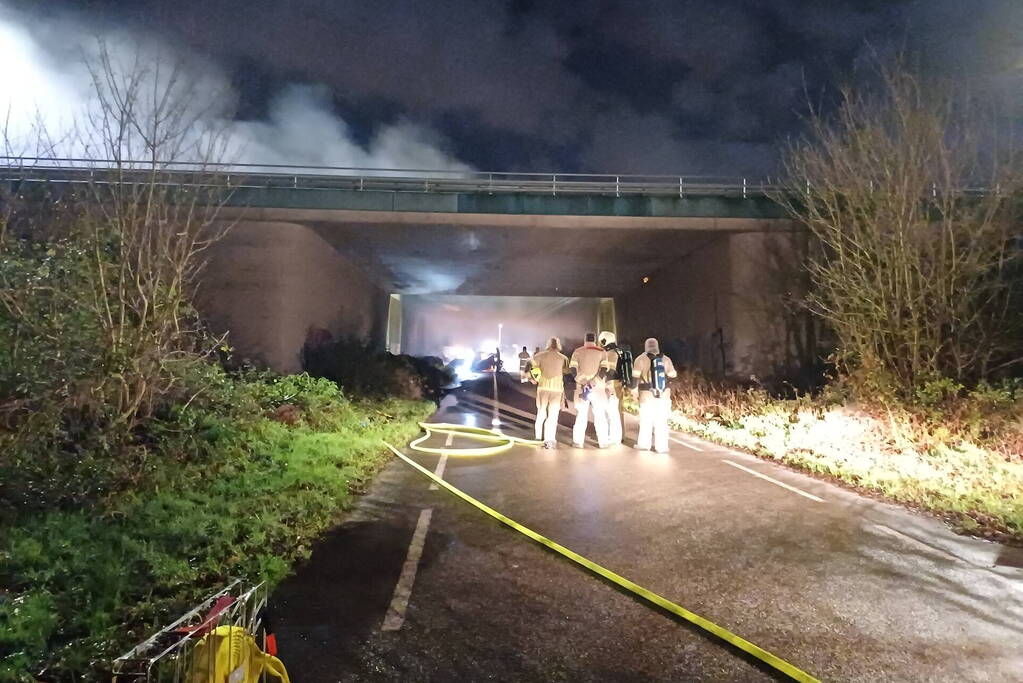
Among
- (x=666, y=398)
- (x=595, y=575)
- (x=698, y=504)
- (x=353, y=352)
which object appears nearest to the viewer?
(x=595, y=575)

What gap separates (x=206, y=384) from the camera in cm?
935

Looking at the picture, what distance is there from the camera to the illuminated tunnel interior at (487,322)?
143 ft

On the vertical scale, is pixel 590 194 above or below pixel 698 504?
above

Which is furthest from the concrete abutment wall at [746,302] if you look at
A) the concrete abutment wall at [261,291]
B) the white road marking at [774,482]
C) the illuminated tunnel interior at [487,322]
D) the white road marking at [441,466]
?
the illuminated tunnel interior at [487,322]

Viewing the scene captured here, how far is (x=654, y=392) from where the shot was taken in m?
10.4

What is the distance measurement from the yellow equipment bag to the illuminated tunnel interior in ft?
113

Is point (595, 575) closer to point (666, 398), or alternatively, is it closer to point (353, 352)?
point (666, 398)

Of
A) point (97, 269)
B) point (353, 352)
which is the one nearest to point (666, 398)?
point (97, 269)

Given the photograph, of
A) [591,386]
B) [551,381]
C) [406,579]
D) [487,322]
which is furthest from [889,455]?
[487,322]

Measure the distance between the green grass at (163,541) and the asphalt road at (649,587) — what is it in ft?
1.71

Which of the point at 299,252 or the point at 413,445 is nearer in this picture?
the point at 413,445

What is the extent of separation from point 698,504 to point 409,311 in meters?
40.2

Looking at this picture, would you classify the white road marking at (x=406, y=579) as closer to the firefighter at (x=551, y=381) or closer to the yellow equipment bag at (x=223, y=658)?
the yellow equipment bag at (x=223, y=658)

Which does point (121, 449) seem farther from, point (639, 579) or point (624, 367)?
point (624, 367)
